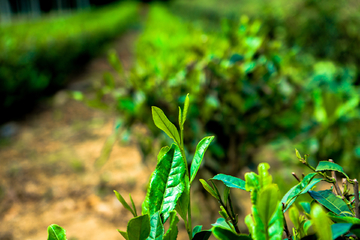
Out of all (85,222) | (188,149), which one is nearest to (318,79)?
(188,149)

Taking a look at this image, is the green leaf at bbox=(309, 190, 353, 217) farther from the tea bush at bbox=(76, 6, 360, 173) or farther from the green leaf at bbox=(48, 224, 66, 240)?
the tea bush at bbox=(76, 6, 360, 173)

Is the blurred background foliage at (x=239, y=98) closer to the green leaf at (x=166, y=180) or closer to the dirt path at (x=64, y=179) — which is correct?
the dirt path at (x=64, y=179)

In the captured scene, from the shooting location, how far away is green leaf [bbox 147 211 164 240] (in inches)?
20.4

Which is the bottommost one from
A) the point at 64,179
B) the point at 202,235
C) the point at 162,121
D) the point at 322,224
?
the point at 64,179

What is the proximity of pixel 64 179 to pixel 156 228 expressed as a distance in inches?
115

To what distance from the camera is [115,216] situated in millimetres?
2459

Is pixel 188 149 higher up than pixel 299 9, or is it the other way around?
pixel 299 9

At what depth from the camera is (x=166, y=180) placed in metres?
0.55

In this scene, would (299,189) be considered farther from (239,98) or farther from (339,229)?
(239,98)

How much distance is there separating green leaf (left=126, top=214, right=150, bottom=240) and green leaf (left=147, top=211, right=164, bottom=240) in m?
0.02

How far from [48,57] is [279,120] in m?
5.53

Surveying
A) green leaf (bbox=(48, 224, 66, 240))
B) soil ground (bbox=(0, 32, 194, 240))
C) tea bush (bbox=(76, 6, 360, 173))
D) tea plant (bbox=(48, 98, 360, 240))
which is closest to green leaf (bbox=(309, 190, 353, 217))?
tea plant (bbox=(48, 98, 360, 240))

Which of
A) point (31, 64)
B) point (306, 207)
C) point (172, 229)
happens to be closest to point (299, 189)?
point (306, 207)

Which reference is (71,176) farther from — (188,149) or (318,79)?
(318,79)
